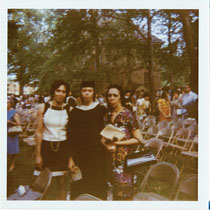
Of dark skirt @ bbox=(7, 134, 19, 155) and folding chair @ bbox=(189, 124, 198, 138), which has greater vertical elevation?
folding chair @ bbox=(189, 124, 198, 138)

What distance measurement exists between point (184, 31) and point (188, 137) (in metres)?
1.51

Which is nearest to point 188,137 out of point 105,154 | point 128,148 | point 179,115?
point 179,115

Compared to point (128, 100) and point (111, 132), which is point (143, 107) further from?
point (111, 132)

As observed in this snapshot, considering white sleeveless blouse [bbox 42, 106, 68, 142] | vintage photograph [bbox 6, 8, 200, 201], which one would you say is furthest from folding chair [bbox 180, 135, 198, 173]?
white sleeveless blouse [bbox 42, 106, 68, 142]

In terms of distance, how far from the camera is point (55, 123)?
11.1 ft

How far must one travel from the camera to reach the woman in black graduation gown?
341cm

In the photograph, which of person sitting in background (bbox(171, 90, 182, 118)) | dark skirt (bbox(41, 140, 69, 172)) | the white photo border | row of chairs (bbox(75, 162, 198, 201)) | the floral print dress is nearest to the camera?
row of chairs (bbox(75, 162, 198, 201))

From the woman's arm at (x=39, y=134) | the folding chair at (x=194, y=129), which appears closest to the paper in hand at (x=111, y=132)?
the woman's arm at (x=39, y=134)

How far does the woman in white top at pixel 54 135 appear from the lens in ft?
11.2

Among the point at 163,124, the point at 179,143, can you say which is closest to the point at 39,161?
the point at 163,124

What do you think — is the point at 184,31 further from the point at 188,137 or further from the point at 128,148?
the point at 128,148

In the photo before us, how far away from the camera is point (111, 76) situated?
11.5 ft

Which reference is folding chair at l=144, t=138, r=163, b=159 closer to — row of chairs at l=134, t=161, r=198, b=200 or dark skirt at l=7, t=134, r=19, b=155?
row of chairs at l=134, t=161, r=198, b=200

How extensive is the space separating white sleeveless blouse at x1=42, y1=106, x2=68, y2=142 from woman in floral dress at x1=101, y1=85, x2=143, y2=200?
541 mm
